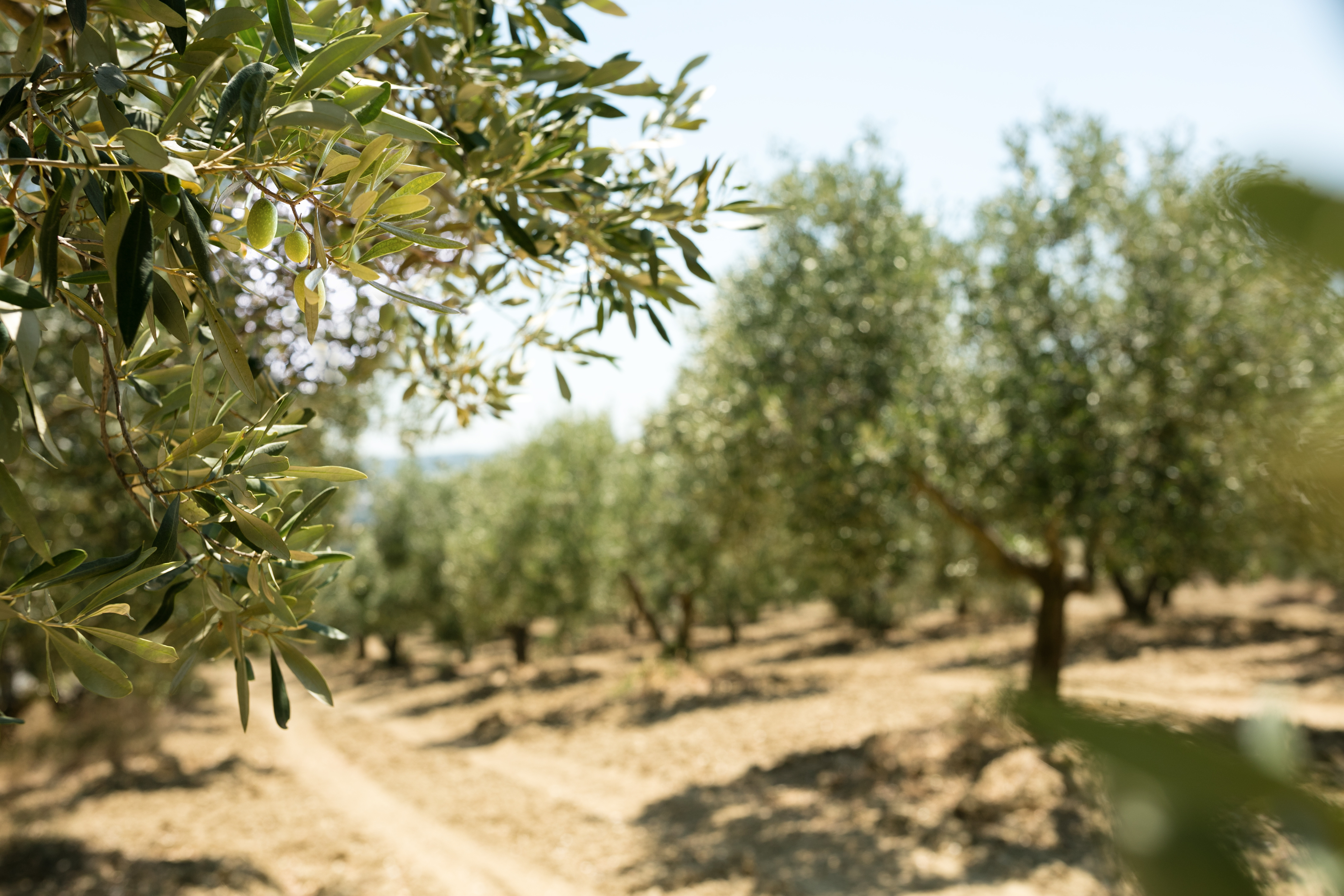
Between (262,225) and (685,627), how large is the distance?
23477mm

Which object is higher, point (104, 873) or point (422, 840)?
point (104, 873)

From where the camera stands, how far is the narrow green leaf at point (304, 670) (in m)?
1.69

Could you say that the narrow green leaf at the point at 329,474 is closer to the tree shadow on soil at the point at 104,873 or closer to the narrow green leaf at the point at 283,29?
the narrow green leaf at the point at 283,29

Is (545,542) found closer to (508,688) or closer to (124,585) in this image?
(508,688)

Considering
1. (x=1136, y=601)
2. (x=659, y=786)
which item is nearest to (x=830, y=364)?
(x=659, y=786)

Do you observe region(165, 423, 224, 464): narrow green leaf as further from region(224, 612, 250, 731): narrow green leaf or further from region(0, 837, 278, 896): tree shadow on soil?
region(0, 837, 278, 896): tree shadow on soil

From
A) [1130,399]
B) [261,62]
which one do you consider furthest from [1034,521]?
[261,62]

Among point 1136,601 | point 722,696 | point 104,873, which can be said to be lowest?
point 722,696

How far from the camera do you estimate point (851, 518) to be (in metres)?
9.95

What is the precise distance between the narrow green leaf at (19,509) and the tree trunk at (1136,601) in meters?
26.0

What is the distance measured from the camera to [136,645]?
1.40 m

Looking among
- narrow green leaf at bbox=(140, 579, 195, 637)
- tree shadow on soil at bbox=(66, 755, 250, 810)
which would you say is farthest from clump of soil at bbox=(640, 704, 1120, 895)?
tree shadow on soil at bbox=(66, 755, 250, 810)

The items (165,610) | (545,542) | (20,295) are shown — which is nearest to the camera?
(20,295)

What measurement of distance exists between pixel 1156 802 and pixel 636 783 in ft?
45.4
